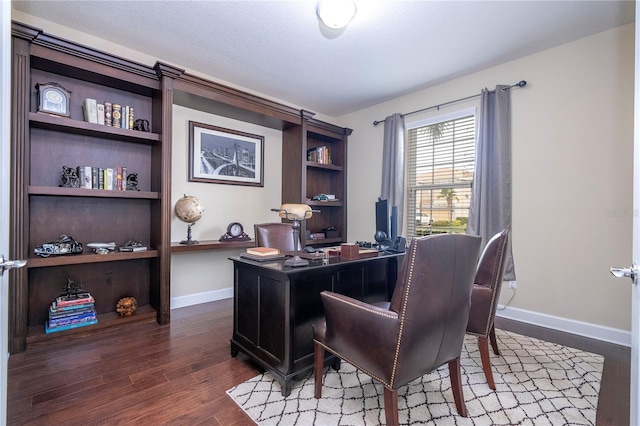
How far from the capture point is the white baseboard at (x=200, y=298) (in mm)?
3382

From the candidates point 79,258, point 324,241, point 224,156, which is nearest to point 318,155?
point 324,241

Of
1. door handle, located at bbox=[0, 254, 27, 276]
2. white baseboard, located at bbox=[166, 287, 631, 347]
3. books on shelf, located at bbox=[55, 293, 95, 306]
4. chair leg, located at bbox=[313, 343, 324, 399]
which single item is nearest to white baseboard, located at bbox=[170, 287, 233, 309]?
white baseboard, located at bbox=[166, 287, 631, 347]

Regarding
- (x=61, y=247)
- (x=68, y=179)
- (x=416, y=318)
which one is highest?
(x=68, y=179)

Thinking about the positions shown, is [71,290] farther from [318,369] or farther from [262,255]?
[318,369]

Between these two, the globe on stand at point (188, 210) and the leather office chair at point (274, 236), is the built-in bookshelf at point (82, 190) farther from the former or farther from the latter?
the leather office chair at point (274, 236)

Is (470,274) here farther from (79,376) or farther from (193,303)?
(193,303)

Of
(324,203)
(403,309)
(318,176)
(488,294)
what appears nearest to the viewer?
(403,309)

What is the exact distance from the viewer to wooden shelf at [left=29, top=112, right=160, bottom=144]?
7.78 ft

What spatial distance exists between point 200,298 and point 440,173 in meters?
3.34

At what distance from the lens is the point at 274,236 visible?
276 centimetres

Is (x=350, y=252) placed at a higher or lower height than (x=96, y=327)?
higher

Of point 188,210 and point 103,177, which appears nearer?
point 103,177

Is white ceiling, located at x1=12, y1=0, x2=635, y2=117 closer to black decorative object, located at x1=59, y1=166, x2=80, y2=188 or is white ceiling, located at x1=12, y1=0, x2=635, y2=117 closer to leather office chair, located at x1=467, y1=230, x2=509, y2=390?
black decorative object, located at x1=59, y1=166, x2=80, y2=188

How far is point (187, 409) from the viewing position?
1.64m
